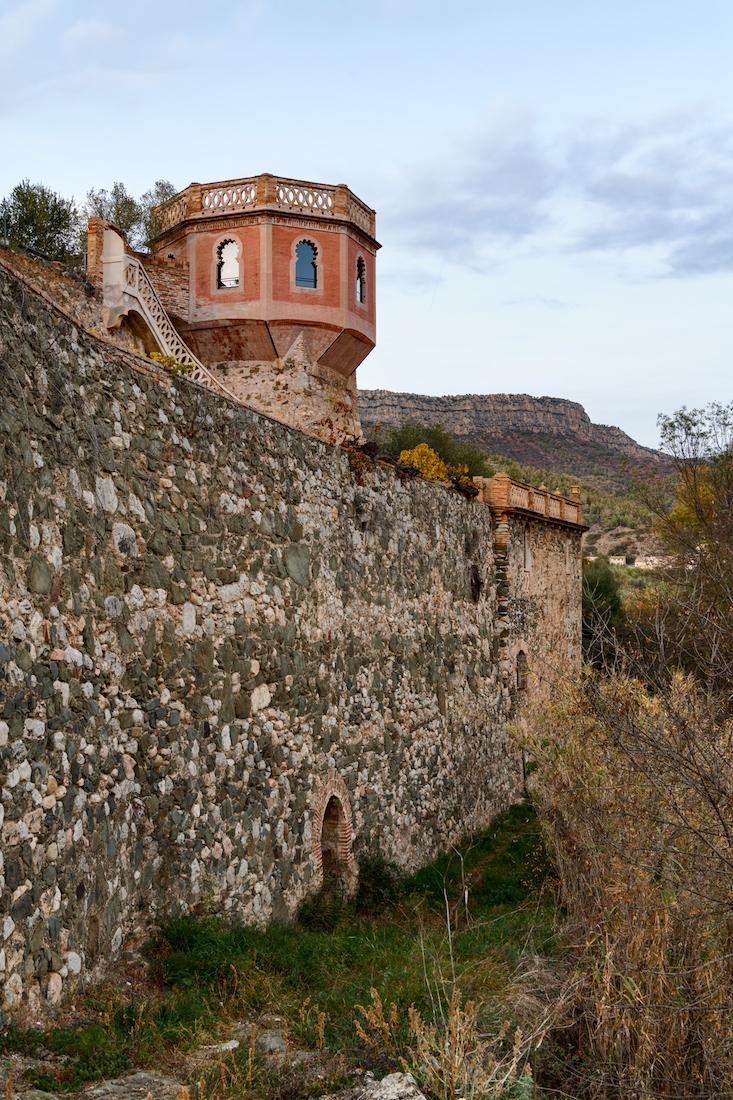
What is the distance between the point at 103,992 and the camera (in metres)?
6.07

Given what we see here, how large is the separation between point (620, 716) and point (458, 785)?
7.78 m

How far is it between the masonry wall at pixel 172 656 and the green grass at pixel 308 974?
0.96ft

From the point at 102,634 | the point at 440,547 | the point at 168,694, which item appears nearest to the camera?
the point at 102,634

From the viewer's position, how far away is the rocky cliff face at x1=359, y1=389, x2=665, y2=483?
8725cm

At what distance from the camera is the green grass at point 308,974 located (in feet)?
18.4

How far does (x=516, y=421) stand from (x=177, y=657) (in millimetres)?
88143

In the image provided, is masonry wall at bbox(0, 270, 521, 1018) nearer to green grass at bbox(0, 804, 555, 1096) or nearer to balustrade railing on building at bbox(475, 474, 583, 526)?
green grass at bbox(0, 804, 555, 1096)

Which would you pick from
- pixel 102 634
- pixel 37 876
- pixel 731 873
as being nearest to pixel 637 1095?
pixel 731 873

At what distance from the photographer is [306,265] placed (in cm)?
2239

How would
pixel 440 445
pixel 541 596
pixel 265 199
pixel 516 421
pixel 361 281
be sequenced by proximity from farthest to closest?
pixel 516 421, pixel 440 445, pixel 361 281, pixel 265 199, pixel 541 596

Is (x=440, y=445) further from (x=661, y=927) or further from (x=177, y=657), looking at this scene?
(x=661, y=927)

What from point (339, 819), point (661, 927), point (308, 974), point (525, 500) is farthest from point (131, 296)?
point (661, 927)

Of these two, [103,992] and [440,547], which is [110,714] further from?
[440,547]

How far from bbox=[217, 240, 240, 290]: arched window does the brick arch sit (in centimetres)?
1419
